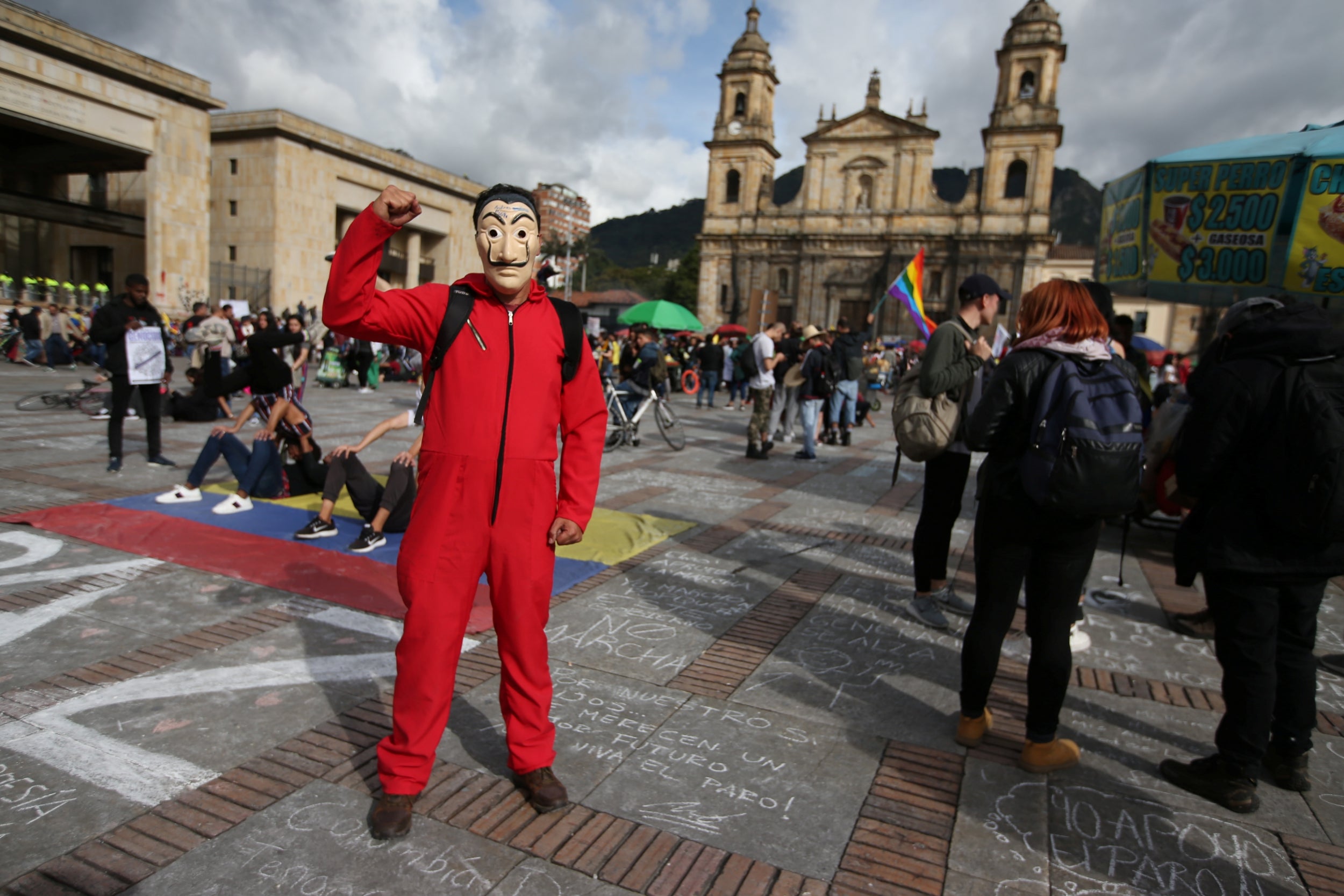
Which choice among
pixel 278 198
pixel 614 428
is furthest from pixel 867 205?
pixel 614 428

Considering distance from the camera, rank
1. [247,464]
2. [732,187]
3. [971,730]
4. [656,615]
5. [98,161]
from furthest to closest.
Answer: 1. [732,187]
2. [98,161]
3. [247,464]
4. [656,615]
5. [971,730]

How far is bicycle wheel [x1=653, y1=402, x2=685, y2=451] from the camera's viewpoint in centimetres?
1037

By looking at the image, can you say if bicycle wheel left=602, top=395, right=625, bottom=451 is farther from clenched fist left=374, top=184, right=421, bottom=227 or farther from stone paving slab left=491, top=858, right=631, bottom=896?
stone paving slab left=491, top=858, right=631, bottom=896

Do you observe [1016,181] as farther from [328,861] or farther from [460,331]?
[328,861]

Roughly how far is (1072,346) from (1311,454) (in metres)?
0.79

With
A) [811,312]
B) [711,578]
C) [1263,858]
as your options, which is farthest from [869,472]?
[811,312]

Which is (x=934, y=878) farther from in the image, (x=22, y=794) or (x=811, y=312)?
(x=811, y=312)

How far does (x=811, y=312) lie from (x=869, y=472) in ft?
152

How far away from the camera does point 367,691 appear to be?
123 inches

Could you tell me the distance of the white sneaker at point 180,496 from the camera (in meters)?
5.82

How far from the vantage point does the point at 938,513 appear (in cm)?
430

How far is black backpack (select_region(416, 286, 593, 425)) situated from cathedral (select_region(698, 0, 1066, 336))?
157 feet

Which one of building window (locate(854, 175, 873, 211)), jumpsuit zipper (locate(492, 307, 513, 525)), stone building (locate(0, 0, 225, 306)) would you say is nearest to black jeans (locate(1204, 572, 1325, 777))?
jumpsuit zipper (locate(492, 307, 513, 525))

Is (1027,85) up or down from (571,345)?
up
